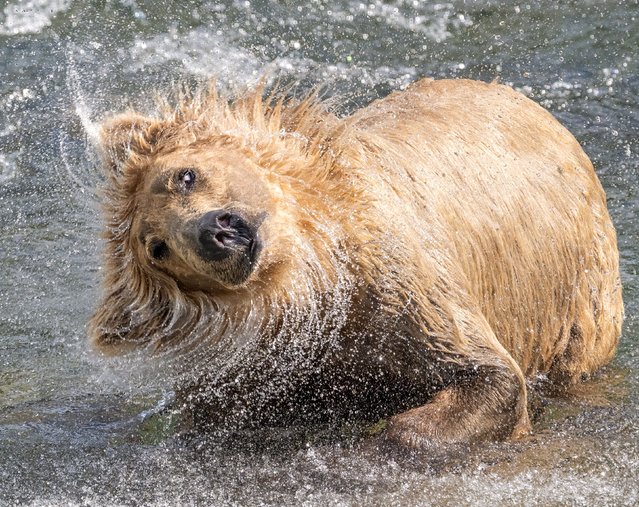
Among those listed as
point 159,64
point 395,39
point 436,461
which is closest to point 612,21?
point 395,39

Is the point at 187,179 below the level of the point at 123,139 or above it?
below

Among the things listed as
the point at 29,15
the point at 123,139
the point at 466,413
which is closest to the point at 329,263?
the point at 466,413

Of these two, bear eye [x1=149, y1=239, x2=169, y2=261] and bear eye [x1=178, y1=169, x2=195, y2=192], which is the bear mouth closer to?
bear eye [x1=178, y1=169, x2=195, y2=192]

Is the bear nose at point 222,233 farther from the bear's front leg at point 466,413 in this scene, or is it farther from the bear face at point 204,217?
the bear's front leg at point 466,413

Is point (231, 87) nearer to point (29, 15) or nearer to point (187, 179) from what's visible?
point (29, 15)

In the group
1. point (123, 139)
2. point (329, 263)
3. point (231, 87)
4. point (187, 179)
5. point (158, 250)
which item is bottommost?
point (158, 250)

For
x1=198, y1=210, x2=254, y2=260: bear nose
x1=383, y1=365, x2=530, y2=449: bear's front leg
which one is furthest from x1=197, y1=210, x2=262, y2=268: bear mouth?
x1=383, y1=365, x2=530, y2=449: bear's front leg

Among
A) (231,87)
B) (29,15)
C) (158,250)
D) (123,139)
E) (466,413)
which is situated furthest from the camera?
(29,15)

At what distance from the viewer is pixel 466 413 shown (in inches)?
235

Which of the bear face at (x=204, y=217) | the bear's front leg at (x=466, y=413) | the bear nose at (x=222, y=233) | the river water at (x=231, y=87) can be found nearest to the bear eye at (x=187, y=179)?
the bear face at (x=204, y=217)

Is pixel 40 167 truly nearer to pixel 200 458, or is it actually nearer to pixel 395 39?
pixel 395 39

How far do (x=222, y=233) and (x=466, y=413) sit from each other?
165cm

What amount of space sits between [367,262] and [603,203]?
2.44 meters

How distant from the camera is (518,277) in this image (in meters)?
7.02
